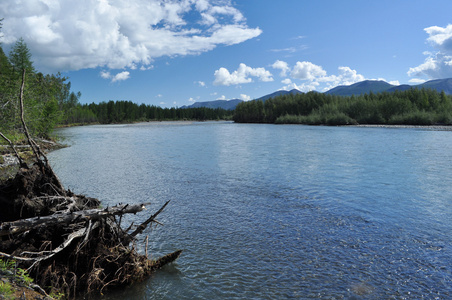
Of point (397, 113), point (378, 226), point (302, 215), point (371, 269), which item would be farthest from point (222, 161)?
point (397, 113)

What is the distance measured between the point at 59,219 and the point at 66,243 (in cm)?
71

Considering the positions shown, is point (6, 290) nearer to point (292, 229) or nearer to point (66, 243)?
point (66, 243)

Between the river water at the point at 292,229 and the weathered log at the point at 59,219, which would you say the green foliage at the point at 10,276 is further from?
the river water at the point at 292,229

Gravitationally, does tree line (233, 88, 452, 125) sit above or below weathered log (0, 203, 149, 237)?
above

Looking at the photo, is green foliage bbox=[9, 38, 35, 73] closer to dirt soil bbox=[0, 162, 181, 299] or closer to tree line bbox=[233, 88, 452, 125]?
dirt soil bbox=[0, 162, 181, 299]

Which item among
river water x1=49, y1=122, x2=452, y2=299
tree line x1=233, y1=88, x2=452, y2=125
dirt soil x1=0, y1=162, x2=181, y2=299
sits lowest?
river water x1=49, y1=122, x2=452, y2=299

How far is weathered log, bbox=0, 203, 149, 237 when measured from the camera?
6680 millimetres

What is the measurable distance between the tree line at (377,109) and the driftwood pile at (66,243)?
11080 centimetres

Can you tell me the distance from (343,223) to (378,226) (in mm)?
1284

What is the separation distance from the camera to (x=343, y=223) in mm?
12305

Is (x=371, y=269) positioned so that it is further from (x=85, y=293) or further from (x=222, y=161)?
(x=222, y=161)

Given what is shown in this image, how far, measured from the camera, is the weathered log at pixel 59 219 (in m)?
6.68

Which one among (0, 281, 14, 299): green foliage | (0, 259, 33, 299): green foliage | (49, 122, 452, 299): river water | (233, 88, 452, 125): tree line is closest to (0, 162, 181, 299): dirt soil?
(0, 259, 33, 299): green foliage

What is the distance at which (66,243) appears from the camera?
6801 mm
